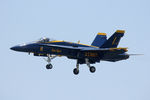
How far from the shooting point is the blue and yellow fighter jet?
1951 inches

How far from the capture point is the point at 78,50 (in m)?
50.2

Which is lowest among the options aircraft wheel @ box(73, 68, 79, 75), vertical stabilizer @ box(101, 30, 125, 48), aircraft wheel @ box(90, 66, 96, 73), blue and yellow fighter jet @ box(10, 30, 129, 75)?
aircraft wheel @ box(73, 68, 79, 75)

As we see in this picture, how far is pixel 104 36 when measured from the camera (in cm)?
5906

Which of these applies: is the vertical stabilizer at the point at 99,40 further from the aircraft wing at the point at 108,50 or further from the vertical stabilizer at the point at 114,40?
the aircraft wing at the point at 108,50

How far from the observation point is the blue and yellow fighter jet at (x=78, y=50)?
163 feet

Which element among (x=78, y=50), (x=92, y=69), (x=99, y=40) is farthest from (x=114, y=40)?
(x=99, y=40)

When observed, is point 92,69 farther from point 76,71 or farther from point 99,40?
point 99,40

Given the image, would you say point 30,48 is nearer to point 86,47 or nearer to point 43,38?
point 43,38

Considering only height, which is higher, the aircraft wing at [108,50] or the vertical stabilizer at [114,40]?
the vertical stabilizer at [114,40]

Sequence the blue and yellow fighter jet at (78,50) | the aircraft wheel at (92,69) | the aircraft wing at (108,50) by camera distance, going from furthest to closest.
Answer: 1. the aircraft wheel at (92,69)
2. the aircraft wing at (108,50)
3. the blue and yellow fighter jet at (78,50)

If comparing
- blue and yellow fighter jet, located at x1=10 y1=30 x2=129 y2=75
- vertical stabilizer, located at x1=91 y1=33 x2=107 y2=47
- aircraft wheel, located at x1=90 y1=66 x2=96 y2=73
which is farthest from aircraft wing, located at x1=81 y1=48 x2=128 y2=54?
vertical stabilizer, located at x1=91 y1=33 x2=107 y2=47

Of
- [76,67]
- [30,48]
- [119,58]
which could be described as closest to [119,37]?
[119,58]

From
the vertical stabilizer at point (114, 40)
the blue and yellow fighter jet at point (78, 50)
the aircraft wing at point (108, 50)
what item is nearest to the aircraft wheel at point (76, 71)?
the blue and yellow fighter jet at point (78, 50)

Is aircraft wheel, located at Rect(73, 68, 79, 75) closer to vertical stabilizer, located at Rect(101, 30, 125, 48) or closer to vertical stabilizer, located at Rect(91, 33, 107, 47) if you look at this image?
vertical stabilizer, located at Rect(101, 30, 125, 48)
